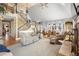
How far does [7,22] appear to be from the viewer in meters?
1.09

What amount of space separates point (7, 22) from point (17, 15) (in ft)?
0.36

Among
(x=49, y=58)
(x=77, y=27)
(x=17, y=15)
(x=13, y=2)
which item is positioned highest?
(x=13, y=2)

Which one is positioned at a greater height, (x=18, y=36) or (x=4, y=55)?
(x=18, y=36)

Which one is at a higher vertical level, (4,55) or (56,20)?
(56,20)

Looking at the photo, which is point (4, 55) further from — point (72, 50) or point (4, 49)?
point (72, 50)

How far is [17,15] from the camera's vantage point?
111cm

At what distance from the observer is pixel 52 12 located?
1.11 m

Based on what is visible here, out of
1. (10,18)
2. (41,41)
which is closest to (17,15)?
(10,18)

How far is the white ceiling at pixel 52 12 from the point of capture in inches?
43.3

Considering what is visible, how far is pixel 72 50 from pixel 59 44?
13 centimetres

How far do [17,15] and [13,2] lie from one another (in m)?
0.12

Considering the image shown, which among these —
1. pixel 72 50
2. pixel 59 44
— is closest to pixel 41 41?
pixel 59 44

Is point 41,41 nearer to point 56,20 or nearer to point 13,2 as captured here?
point 56,20

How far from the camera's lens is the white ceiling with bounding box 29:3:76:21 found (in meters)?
1.10
